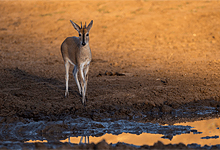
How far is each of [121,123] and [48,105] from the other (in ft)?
6.50

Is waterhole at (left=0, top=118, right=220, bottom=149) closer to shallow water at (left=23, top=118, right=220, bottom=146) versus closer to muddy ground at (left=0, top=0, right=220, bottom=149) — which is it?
shallow water at (left=23, top=118, right=220, bottom=146)

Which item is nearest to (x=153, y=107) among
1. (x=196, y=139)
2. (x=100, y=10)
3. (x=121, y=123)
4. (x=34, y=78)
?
(x=121, y=123)

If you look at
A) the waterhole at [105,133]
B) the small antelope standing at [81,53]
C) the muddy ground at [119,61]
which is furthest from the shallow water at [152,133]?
the small antelope standing at [81,53]

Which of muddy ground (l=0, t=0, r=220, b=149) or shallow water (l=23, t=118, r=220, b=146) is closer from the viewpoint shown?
shallow water (l=23, t=118, r=220, b=146)

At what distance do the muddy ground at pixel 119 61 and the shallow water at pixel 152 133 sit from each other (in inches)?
20.3

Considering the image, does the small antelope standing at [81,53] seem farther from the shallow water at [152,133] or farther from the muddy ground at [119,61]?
the shallow water at [152,133]

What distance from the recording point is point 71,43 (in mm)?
8797

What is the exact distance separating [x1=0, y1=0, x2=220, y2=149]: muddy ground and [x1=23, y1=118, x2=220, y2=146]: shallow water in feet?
1.69

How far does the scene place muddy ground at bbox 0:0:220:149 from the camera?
25.5ft

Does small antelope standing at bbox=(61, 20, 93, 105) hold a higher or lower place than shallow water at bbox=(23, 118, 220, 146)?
higher

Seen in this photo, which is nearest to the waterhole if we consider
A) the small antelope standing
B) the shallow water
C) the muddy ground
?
the shallow water

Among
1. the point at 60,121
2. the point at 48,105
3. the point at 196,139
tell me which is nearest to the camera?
the point at 196,139

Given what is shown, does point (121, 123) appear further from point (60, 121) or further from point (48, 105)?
point (48, 105)

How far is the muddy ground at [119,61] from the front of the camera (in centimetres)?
776
